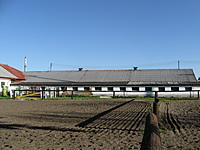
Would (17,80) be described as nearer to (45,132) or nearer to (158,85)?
(158,85)

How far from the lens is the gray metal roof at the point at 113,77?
109 ft

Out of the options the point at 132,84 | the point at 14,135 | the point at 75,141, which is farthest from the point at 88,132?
the point at 132,84

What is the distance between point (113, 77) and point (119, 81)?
8.29ft

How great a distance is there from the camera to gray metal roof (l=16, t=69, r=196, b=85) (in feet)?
109

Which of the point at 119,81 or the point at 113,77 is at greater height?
the point at 113,77

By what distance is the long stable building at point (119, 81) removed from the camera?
2961 centimetres

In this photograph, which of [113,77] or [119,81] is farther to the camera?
[113,77]

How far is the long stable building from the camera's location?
29.6 meters

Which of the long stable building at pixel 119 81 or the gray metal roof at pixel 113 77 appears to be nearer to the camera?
the long stable building at pixel 119 81

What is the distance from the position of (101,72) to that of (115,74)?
3.13 m

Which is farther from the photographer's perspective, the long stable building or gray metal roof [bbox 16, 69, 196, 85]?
gray metal roof [bbox 16, 69, 196, 85]

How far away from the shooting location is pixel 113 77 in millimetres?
36469

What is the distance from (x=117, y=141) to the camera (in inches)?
187

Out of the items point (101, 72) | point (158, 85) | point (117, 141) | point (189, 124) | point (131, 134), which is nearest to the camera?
point (117, 141)
